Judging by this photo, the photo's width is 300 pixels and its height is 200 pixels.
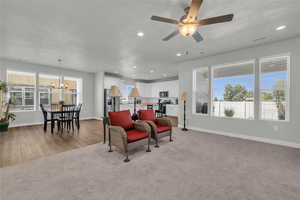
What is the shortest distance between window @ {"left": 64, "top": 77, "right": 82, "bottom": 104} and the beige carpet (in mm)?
4775

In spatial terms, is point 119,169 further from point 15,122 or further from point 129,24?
point 15,122

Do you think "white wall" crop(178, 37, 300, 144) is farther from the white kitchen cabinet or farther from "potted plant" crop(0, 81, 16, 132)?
"potted plant" crop(0, 81, 16, 132)

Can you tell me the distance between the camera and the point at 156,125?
12.1ft

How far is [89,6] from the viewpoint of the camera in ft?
6.91

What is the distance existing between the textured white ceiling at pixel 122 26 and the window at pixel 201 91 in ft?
2.94

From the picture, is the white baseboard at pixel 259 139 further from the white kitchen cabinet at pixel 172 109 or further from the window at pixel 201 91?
the white kitchen cabinet at pixel 172 109

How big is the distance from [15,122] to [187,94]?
23.4ft

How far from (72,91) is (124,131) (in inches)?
228

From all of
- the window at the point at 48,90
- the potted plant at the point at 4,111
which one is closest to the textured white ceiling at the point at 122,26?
the potted plant at the point at 4,111

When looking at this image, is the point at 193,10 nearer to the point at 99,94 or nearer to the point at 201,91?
the point at 201,91

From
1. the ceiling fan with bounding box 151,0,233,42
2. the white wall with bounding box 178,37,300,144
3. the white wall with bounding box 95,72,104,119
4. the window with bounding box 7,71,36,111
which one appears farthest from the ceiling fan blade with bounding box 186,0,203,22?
the window with bounding box 7,71,36,111

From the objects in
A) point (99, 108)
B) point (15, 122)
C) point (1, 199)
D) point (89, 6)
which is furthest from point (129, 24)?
point (15, 122)

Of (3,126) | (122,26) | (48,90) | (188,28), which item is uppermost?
(122,26)

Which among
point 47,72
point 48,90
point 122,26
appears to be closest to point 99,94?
point 48,90
